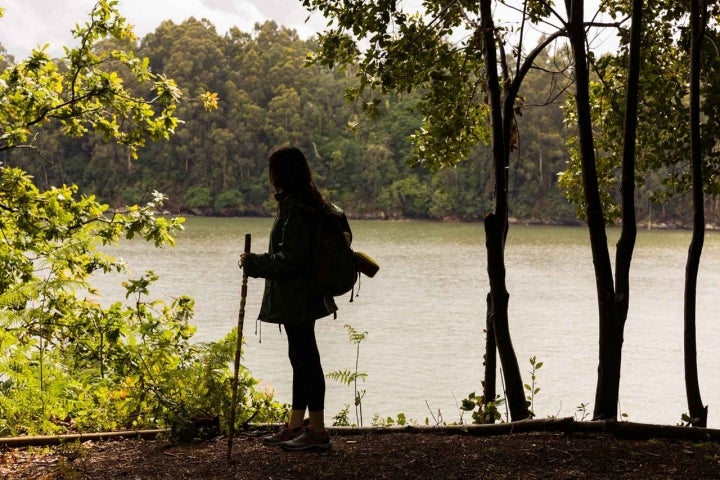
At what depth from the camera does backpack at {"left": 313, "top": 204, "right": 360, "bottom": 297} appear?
157 inches

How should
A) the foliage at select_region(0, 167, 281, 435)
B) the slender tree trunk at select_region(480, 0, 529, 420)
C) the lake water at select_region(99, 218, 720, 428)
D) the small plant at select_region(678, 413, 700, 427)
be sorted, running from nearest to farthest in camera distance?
the small plant at select_region(678, 413, 700, 427)
the foliage at select_region(0, 167, 281, 435)
the slender tree trunk at select_region(480, 0, 529, 420)
the lake water at select_region(99, 218, 720, 428)

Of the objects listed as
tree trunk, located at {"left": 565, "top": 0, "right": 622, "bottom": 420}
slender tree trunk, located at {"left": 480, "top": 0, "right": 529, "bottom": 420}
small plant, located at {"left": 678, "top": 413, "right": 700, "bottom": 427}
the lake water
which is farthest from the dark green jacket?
the lake water

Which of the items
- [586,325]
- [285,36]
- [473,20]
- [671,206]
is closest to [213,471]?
[473,20]

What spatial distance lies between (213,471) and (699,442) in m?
2.52

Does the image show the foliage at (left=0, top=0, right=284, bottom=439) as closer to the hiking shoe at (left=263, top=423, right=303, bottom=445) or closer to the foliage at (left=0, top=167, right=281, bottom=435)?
the foliage at (left=0, top=167, right=281, bottom=435)

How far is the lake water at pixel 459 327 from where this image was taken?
613 inches

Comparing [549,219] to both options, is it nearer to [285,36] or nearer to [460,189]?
[460,189]

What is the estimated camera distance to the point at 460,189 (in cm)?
8675

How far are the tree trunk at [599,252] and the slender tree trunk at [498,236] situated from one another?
533 millimetres

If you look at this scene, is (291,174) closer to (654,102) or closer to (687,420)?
(687,420)

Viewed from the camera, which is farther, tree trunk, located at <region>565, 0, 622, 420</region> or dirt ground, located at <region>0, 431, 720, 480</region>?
tree trunk, located at <region>565, 0, 622, 420</region>

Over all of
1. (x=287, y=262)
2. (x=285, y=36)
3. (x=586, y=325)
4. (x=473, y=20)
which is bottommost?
(x=586, y=325)

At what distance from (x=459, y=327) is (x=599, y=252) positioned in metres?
18.6

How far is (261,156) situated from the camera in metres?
91.6
